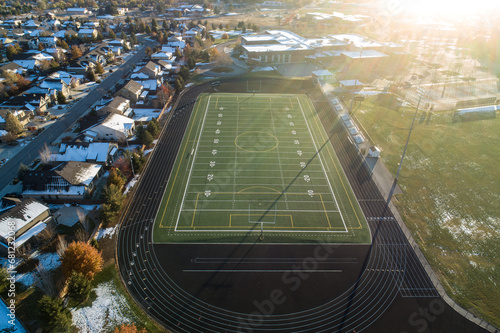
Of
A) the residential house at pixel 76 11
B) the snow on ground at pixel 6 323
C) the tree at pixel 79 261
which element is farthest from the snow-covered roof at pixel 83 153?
the residential house at pixel 76 11

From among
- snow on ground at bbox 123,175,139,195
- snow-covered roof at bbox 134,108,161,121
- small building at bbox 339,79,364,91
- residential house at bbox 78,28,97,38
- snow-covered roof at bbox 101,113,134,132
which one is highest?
residential house at bbox 78,28,97,38

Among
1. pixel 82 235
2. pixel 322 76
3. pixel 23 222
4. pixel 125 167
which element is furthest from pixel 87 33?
pixel 82 235

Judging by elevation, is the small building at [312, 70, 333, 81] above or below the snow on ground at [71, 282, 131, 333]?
above

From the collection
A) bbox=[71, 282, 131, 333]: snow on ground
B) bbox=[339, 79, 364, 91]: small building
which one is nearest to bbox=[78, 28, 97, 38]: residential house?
bbox=[339, 79, 364, 91]: small building

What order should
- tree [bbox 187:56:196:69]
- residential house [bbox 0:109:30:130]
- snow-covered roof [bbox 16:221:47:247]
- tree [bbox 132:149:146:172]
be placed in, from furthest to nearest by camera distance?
tree [bbox 187:56:196:69]
residential house [bbox 0:109:30:130]
tree [bbox 132:149:146:172]
snow-covered roof [bbox 16:221:47:247]

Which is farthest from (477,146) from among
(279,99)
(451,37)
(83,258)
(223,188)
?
(451,37)

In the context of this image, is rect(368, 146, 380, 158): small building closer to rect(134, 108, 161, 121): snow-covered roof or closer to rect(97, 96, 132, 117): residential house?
rect(134, 108, 161, 121): snow-covered roof

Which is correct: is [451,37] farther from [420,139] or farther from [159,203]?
[159,203]

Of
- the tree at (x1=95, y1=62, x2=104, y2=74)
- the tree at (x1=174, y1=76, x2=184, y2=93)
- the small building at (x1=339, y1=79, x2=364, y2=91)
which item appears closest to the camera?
the tree at (x1=174, y1=76, x2=184, y2=93)
